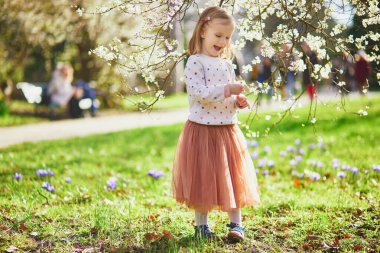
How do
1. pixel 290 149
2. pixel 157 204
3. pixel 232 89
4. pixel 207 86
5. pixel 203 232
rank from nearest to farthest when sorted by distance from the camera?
pixel 232 89 → pixel 207 86 → pixel 203 232 → pixel 157 204 → pixel 290 149

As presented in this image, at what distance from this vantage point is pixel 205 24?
11.7 feet

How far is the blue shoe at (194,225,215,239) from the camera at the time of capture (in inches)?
141

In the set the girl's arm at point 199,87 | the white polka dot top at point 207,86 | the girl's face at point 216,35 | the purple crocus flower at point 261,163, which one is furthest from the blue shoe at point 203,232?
the purple crocus flower at point 261,163

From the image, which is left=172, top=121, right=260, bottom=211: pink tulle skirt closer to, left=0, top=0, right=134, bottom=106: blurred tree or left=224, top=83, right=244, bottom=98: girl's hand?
left=224, top=83, right=244, bottom=98: girl's hand

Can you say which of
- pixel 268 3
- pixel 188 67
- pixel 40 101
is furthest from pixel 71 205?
pixel 40 101

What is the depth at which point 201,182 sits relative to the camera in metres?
3.53

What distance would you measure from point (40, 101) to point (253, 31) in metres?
10.0

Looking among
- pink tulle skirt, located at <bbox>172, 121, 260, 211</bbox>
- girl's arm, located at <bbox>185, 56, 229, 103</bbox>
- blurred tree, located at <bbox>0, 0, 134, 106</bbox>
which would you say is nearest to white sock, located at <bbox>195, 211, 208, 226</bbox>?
pink tulle skirt, located at <bbox>172, 121, 260, 211</bbox>

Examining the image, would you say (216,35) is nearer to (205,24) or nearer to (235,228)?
(205,24)

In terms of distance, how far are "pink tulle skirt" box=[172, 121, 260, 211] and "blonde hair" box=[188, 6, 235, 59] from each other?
0.54 m

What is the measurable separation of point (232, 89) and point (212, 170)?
1.86 feet

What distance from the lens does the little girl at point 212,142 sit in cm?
350

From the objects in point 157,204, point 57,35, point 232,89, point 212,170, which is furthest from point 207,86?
point 57,35

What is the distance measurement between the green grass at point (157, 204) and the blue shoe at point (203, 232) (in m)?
0.08
